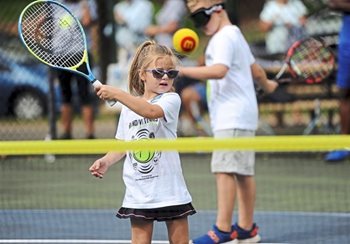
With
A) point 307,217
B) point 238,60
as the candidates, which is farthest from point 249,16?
point 238,60

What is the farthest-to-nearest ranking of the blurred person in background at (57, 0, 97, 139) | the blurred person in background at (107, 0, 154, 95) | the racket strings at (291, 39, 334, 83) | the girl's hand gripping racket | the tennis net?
the blurred person in background at (107, 0, 154, 95) < the blurred person in background at (57, 0, 97, 139) < the racket strings at (291, 39, 334, 83) < the girl's hand gripping racket < the tennis net

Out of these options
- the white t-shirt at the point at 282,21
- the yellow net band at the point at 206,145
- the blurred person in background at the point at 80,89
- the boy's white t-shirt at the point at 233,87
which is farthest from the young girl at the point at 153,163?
the white t-shirt at the point at 282,21

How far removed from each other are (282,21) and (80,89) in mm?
2640

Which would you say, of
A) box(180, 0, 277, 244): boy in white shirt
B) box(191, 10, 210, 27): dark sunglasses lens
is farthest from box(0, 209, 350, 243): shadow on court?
box(191, 10, 210, 27): dark sunglasses lens

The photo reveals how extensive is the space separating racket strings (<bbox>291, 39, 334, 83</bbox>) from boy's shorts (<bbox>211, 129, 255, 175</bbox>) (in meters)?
1.10

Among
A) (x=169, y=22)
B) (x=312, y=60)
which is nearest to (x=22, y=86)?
(x=169, y=22)

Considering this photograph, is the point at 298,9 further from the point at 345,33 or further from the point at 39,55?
the point at 39,55

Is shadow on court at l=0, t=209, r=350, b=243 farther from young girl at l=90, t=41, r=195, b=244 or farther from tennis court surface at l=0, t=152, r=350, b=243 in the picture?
young girl at l=90, t=41, r=195, b=244

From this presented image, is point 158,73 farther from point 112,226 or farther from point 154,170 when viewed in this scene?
point 112,226

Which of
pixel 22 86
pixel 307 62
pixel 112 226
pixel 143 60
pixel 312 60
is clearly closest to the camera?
pixel 143 60

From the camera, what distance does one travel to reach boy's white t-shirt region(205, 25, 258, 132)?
22.5 feet

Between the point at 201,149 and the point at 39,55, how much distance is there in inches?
53.2

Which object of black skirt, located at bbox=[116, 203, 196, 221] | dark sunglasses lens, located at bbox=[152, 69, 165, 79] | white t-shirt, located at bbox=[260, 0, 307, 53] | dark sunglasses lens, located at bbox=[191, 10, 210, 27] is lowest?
black skirt, located at bbox=[116, 203, 196, 221]

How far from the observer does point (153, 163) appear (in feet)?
16.9
